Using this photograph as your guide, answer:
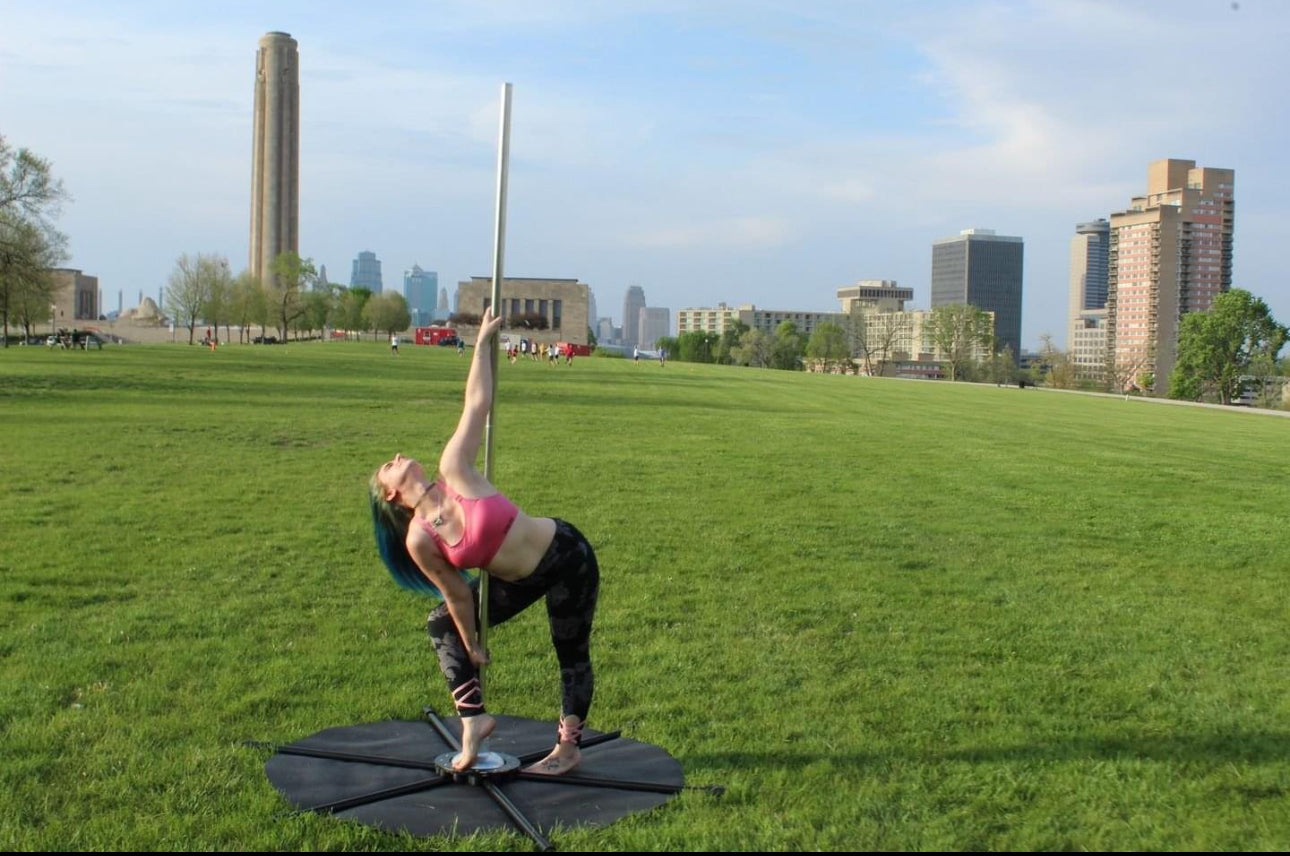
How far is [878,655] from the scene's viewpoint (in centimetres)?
736

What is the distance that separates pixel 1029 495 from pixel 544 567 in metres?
11.8

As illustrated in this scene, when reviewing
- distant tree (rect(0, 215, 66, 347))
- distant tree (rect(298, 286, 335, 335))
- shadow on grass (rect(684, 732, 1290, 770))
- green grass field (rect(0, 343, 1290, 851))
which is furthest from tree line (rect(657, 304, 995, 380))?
shadow on grass (rect(684, 732, 1290, 770))

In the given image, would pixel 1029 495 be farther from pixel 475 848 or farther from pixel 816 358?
pixel 816 358

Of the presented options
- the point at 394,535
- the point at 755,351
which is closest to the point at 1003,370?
the point at 755,351

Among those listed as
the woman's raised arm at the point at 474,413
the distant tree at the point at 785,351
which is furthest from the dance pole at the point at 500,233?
the distant tree at the point at 785,351

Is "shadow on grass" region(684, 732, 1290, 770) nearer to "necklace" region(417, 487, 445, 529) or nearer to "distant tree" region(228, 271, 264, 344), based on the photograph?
"necklace" region(417, 487, 445, 529)

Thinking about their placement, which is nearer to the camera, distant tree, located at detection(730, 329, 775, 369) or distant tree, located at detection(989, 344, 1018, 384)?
distant tree, located at detection(989, 344, 1018, 384)

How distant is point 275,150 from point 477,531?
537 feet

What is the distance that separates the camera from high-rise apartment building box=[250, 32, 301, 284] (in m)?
156

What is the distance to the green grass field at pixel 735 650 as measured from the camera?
4.89m

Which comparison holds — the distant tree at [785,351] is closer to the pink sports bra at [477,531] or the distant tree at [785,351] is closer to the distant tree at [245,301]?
the distant tree at [245,301]

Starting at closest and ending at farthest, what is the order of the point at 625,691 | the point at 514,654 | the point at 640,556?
the point at 625,691 < the point at 514,654 < the point at 640,556

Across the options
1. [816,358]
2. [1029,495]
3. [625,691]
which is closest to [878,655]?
[625,691]

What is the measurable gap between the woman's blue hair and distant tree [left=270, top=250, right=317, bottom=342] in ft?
359
